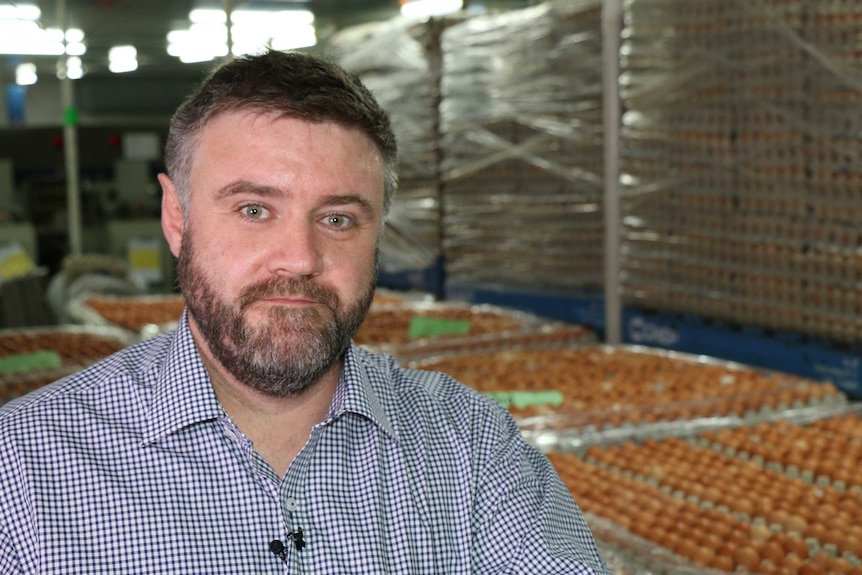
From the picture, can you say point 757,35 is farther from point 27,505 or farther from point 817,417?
point 27,505

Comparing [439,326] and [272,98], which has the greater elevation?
[272,98]

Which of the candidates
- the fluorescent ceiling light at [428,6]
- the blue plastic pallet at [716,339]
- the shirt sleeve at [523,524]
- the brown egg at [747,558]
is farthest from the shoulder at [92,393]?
the fluorescent ceiling light at [428,6]

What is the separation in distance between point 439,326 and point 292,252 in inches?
139

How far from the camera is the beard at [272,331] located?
1541 millimetres

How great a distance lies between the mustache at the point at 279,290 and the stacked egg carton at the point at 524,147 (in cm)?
356

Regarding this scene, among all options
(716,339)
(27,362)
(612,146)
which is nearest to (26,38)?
(27,362)

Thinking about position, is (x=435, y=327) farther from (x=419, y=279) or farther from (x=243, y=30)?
(x=243, y=30)

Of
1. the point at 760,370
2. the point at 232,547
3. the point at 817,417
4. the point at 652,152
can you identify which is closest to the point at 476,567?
the point at 232,547

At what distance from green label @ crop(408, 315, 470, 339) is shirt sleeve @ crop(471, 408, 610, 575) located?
10.6 feet

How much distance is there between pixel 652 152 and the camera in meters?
4.55

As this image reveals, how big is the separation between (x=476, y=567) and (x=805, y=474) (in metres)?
1.73

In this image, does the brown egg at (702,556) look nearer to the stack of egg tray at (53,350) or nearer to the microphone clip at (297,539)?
the microphone clip at (297,539)

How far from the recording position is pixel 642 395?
3770 millimetres

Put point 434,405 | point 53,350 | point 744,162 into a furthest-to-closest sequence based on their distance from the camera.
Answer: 1. point 53,350
2. point 744,162
3. point 434,405
